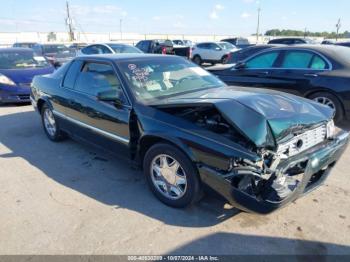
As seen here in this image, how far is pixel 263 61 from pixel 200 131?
473 cm

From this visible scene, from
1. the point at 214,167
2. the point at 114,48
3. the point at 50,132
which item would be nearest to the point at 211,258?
the point at 214,167

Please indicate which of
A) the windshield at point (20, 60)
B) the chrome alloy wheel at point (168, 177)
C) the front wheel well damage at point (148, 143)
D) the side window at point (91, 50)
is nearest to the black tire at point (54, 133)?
the front wheel well damage at point (148, 143)

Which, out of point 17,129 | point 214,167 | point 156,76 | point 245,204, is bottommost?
point 17,129

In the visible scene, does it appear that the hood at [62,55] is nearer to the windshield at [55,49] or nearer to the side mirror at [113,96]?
the windshield at [55,49]

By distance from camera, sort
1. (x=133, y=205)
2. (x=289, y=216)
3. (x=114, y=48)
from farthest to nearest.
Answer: (x=114, y=48)
(x=133, y=205)
(x=289, y=216)

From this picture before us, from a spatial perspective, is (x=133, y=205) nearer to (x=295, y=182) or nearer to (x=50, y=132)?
(x=295, y=182)

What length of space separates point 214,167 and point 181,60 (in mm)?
2268

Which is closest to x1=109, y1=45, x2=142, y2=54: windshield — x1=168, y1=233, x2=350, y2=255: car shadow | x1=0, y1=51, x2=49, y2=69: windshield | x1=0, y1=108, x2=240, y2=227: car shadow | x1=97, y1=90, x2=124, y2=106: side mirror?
x1=0, y1=51, x2=49, y2=69: windshield

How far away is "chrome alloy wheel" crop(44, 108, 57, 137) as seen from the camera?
5.53m

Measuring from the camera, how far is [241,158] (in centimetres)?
275

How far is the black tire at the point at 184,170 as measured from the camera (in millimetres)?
3107

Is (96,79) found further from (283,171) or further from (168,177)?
(283,171)

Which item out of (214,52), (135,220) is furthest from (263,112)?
(214,52)

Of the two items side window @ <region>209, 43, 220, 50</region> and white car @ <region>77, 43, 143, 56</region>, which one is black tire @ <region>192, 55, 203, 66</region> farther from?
white car @ <region>77, 43, 143, 56</region>
